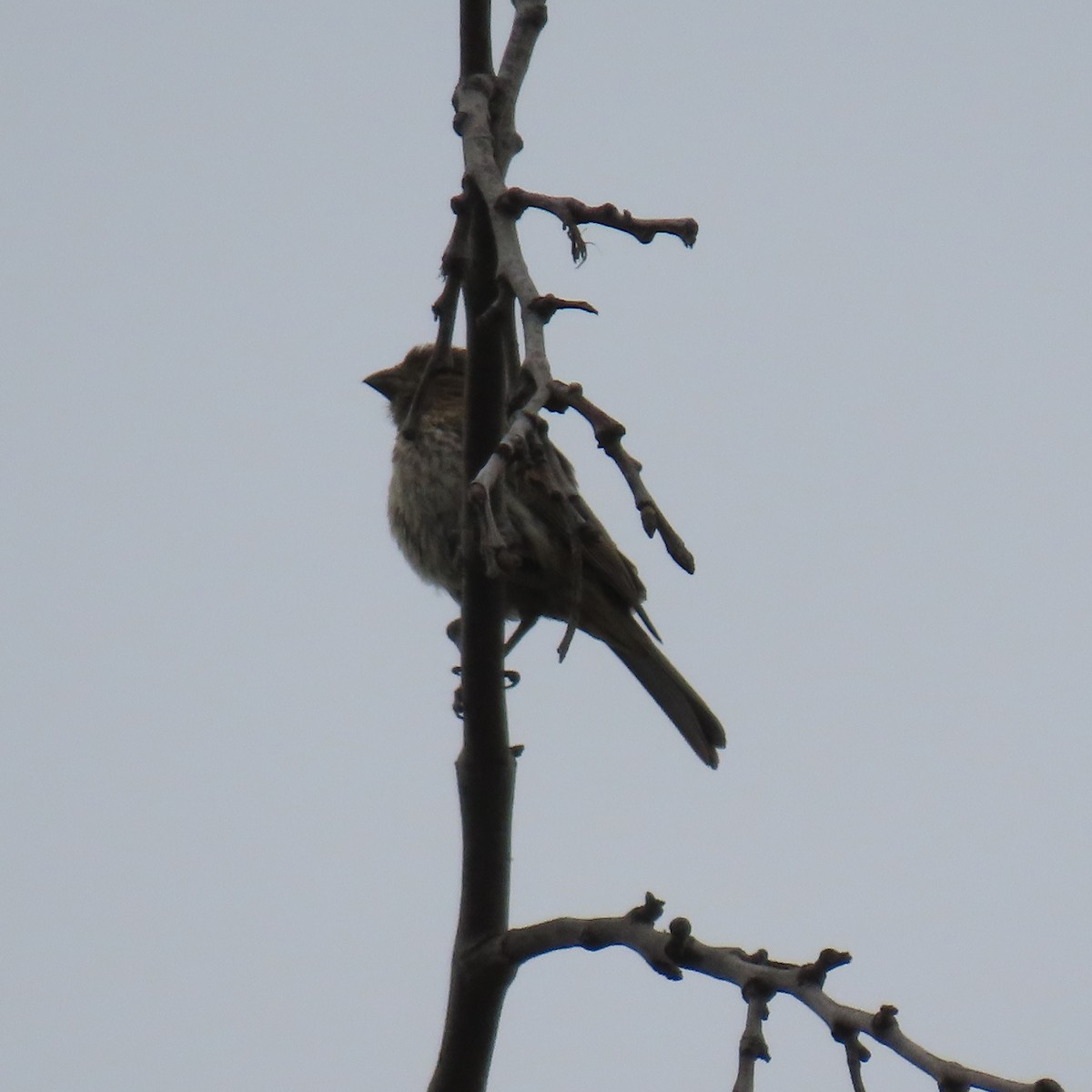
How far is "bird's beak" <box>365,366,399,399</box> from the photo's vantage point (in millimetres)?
6953

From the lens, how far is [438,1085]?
11.8 feet

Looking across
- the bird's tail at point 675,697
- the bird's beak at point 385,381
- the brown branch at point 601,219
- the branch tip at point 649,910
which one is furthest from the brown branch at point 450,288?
the bird's beak at point 385,381

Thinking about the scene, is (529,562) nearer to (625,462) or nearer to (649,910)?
(649,910)

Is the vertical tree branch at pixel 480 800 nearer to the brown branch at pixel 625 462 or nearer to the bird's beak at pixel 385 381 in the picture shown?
the brown branch at pixel 625 462

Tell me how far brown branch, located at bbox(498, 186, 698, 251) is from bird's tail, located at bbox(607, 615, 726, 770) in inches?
153

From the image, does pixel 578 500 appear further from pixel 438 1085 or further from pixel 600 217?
pixel 438 1085

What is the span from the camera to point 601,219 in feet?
7.30

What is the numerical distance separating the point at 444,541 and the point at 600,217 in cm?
375

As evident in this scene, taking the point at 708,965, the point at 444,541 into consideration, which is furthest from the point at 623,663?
the point at 708,965

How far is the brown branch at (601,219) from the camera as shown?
7.27 feet

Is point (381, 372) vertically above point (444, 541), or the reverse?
point (381, 372)

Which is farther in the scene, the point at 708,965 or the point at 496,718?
the point at 496,718

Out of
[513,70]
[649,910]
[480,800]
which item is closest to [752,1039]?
[649,910]

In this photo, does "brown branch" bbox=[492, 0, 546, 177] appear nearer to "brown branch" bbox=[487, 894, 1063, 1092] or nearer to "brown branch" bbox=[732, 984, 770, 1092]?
"brown branch" bbox=[487, 894, 1063, 1092]
